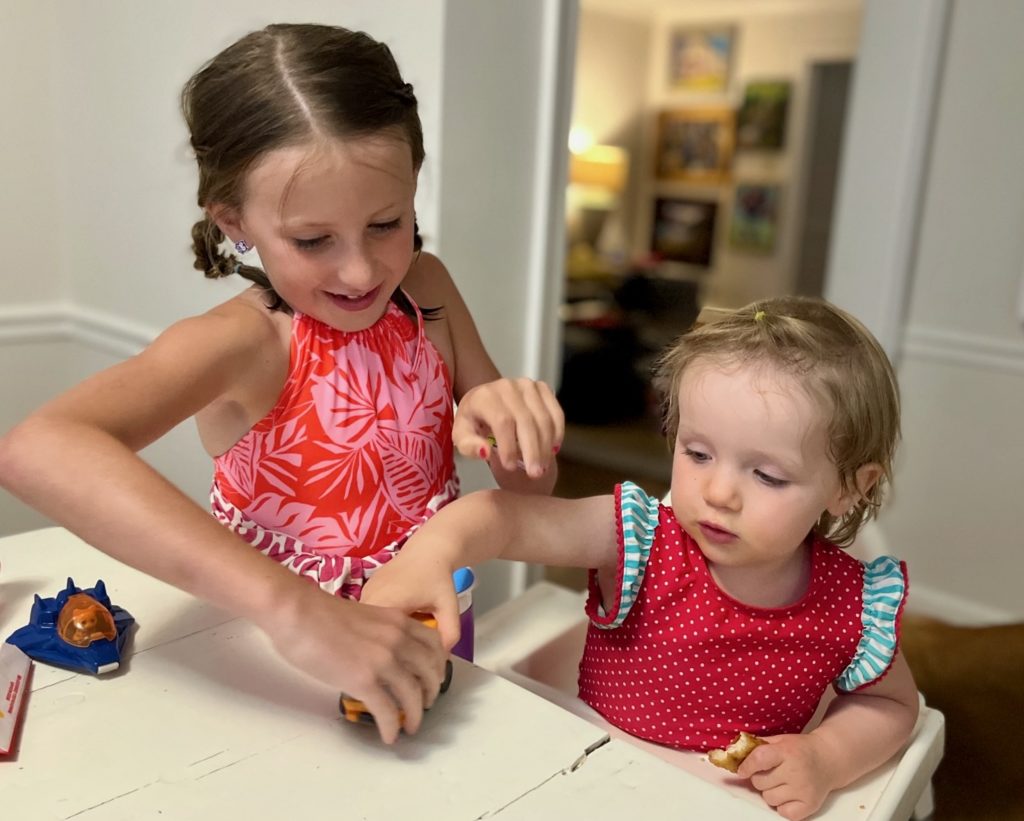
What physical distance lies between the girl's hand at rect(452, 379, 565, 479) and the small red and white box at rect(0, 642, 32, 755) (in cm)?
34

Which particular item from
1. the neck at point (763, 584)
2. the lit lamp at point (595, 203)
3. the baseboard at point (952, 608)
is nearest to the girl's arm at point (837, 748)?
the neck at point (763, 584)

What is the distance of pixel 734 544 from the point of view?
0.74m

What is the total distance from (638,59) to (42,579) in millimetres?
5767

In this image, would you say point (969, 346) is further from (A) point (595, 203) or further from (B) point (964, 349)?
(A) point (595, 203)

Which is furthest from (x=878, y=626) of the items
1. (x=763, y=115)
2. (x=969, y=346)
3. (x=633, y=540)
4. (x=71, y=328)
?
(x=763, y=115)

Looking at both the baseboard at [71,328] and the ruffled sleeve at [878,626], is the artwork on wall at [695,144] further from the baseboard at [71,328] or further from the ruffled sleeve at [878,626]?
the ruffled sleeve at [878,626]

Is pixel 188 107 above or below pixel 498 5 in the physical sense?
below

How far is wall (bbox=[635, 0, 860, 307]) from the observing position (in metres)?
5.11

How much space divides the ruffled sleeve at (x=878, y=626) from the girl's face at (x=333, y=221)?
0.50 m

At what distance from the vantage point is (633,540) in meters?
0.78

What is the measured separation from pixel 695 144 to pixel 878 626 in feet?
17.7

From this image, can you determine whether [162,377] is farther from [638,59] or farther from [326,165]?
[638,59]

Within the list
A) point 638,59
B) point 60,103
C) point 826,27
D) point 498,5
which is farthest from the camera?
point 638,59

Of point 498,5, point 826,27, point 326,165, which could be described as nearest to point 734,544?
point 326,165
